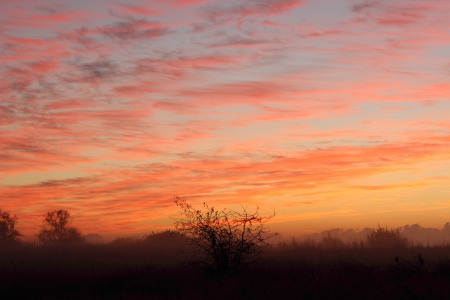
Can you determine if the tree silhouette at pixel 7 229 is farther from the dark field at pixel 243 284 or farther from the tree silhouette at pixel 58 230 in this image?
the dark field at pixel 243 284

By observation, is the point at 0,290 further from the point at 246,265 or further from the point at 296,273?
the point at 296,273

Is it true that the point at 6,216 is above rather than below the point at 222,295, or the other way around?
→ above

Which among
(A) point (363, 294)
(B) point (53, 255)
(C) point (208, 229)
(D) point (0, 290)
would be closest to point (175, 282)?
(C) point (208, 229)

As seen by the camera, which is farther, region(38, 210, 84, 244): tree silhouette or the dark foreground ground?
region(38, 210, 84, 244): tree silhouette

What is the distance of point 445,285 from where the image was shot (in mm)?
13961

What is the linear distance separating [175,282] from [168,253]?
23.1m

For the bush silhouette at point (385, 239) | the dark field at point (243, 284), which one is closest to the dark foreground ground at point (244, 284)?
the dark field at point (243, 284)

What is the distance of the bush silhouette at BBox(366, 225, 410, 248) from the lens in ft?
130

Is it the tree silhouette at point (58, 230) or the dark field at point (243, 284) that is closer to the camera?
the dark field at point (243, 284)

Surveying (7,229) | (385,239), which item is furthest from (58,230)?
(385,239)

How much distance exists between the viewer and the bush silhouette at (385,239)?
39.7 metres

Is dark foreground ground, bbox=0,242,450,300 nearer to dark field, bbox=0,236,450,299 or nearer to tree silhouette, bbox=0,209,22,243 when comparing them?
dark field, bbox=0,236,450,299

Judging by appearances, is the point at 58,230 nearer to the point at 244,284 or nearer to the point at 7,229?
the point at 7,229

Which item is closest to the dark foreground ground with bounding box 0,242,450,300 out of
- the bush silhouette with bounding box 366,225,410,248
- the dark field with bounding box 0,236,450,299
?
the dark field with bounding box 0,236,450,299
